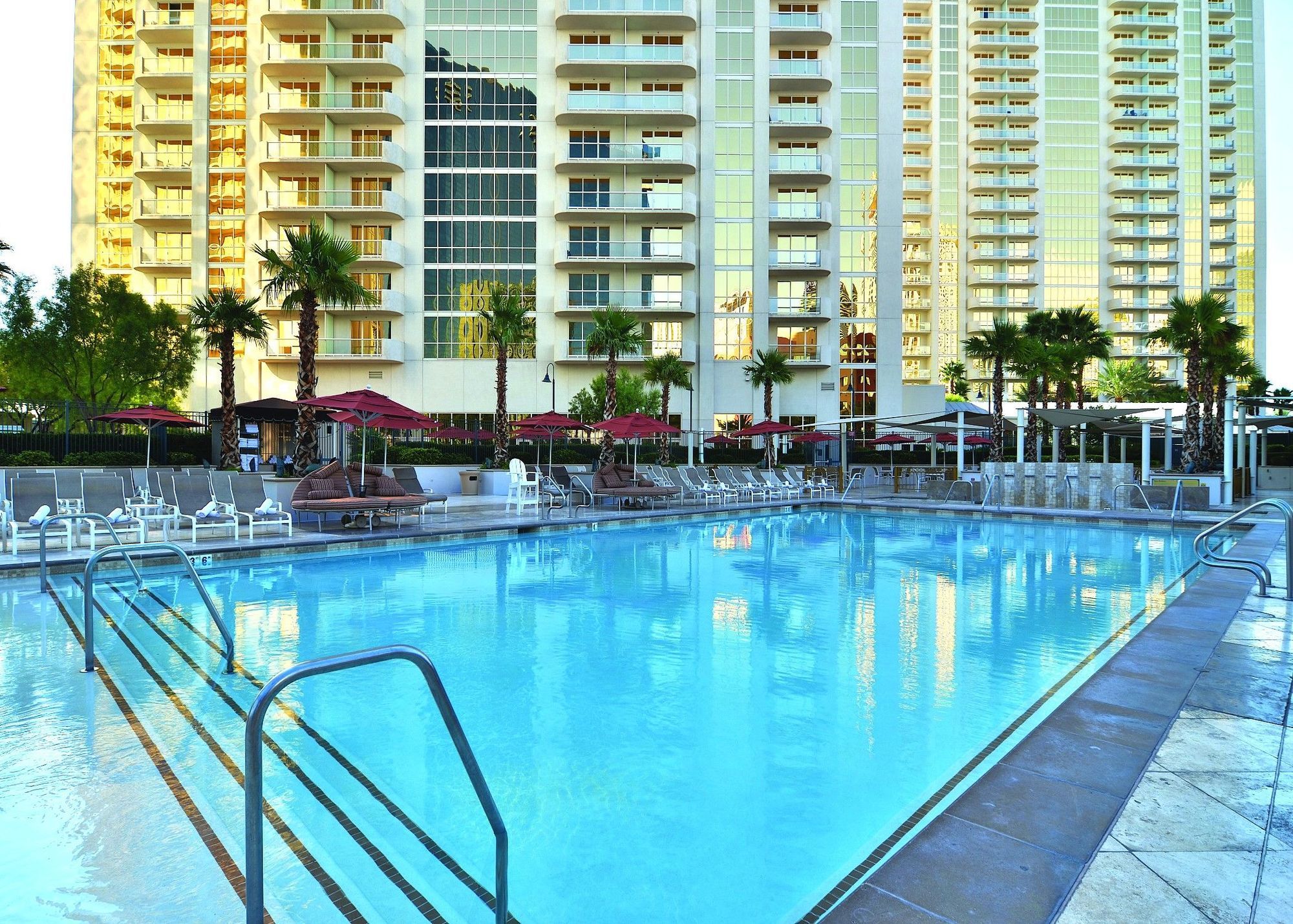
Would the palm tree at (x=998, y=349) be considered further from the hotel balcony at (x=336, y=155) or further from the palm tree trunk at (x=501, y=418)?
the hotel balcony at (x=336, y=155)

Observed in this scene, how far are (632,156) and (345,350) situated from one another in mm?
16782

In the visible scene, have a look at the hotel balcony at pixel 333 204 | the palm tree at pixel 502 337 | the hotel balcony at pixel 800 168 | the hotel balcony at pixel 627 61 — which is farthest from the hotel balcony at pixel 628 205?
the palm tree at pixel 502 337

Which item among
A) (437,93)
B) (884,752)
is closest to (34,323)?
(437,93)

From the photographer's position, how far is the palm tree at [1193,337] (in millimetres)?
22375

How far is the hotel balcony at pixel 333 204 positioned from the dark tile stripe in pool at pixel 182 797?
3320cm

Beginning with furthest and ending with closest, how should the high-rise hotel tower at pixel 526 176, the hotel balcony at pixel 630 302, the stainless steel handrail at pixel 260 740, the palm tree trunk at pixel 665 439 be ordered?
the hotel balcony at pixel 630 302, the high-rise hotel tower at pixel 526 176, the palm tree trunk at pixel 665 439, the stainless steel handrail at pixel 260 740

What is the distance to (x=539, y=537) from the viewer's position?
13594mm

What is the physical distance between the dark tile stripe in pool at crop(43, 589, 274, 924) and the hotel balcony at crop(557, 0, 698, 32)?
37.6 meters

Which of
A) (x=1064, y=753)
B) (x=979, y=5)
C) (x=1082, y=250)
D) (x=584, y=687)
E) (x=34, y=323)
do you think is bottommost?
(x=584, y=687)

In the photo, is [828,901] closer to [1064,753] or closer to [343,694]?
[1064,753]

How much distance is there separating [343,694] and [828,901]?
3.46 meters

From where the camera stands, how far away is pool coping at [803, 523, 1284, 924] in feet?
6.99

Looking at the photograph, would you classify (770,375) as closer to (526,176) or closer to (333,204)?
(526,176)

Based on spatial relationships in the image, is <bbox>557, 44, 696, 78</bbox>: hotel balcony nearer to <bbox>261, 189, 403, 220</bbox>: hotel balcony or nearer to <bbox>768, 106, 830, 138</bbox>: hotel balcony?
<bbox>768, 106, 830, 138</bbox>: hotel balcony
